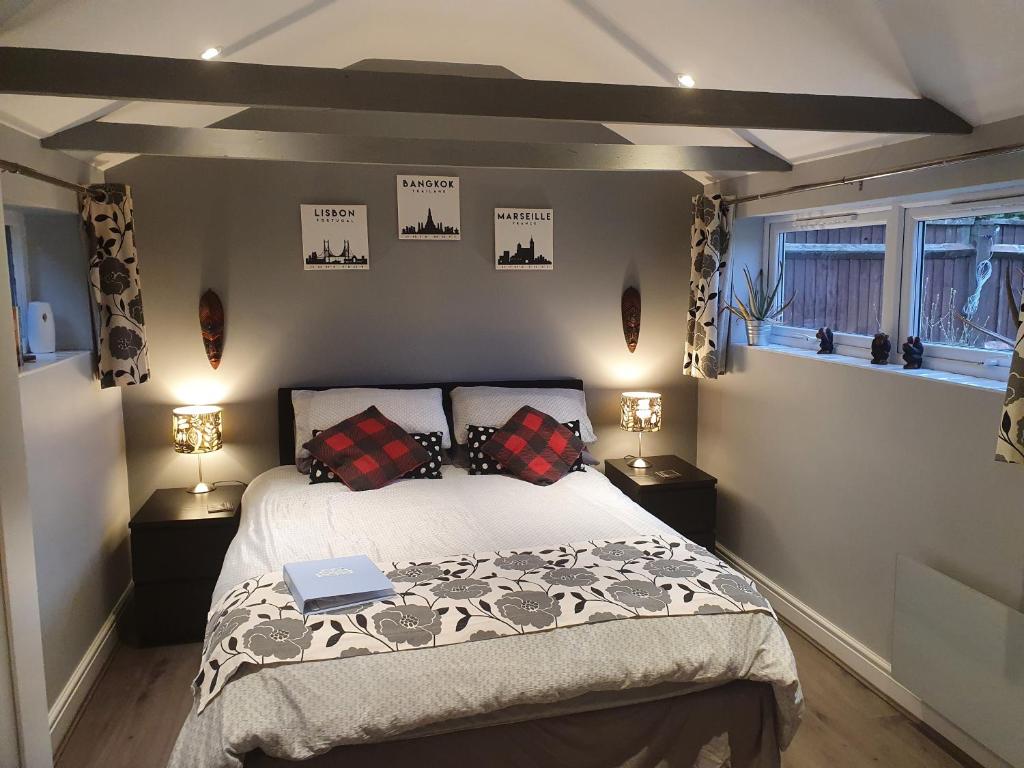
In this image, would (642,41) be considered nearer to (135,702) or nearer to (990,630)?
(990,630)

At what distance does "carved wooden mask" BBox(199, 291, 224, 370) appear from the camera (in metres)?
3.81

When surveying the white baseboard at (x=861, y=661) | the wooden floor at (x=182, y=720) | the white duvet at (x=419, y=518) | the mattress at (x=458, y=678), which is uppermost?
the white duvet at (x=419, y=518)

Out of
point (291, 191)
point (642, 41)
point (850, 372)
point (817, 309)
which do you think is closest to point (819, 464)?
point (850, 372)

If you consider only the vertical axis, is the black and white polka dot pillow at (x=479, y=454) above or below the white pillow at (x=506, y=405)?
below

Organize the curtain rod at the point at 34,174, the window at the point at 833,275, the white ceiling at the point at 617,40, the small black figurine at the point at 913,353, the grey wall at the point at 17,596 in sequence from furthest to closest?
the window at the point at 833,275
the small black figurine at the point at 913,353
the curtain rod at the point at 34,174
the white ceiling at the point at 617,40
the grey wall at the point at 17,596

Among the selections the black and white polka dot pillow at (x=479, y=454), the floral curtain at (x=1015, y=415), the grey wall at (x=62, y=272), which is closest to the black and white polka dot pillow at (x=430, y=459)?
the black and white polka dot pillow at (x=479, y=454)

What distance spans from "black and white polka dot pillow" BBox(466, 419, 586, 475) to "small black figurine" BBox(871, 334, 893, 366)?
4.71 feet

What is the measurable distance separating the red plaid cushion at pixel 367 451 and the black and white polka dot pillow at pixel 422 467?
4cm

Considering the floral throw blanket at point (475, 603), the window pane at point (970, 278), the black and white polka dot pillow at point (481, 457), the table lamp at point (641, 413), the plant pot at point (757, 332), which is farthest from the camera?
the table lamp at point (641, 413)

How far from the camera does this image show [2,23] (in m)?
2.05

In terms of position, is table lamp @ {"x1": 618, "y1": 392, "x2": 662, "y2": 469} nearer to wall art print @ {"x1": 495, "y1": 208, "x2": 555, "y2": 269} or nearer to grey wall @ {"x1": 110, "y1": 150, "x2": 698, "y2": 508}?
grey wall @ {"x1": 110, "y1": 150, "x2": 698, "y2": 508}

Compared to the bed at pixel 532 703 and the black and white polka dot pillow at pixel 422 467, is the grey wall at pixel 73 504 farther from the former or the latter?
the black and white polka dot pillow at pixel 422 467

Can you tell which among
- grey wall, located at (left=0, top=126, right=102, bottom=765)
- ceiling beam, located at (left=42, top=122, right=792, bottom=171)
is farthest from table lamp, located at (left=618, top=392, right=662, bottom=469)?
grey wall, located at (left=0, top=126, right=102, bottom=765)

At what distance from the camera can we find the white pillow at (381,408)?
3.78 m
